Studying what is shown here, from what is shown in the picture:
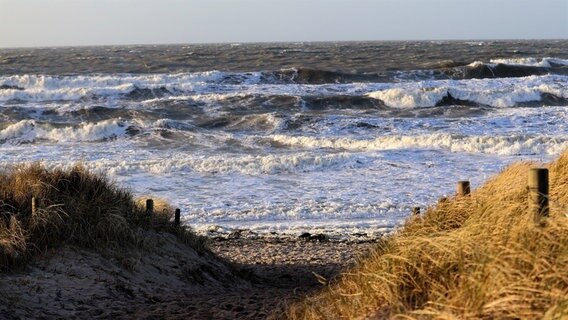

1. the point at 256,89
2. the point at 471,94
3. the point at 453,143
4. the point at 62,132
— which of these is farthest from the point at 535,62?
the point at 62,132

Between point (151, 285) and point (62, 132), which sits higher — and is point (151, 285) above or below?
above

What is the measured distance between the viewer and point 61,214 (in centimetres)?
866

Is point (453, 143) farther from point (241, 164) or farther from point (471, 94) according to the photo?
point (471, 94)

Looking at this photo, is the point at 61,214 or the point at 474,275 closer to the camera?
the point at 474,275

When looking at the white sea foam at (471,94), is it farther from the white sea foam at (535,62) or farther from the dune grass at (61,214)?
the dune grass at (61,214)

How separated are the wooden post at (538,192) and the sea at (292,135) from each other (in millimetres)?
6405

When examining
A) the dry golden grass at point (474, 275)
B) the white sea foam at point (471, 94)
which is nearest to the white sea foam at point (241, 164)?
the dry golden grass at point (474, 275)

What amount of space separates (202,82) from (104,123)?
16.5m

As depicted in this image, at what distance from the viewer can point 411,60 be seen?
63.8 metres

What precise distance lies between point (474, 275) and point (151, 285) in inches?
195

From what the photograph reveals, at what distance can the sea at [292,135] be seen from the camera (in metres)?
16.6

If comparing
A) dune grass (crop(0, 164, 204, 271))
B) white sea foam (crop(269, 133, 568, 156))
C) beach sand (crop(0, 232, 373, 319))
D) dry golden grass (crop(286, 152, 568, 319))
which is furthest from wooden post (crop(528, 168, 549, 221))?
white sea foam (crop(269, 133, 568, 156))

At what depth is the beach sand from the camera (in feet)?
24.2

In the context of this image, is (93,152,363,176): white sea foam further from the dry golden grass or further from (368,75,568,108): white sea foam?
(368,75,568,108): white sea foam
